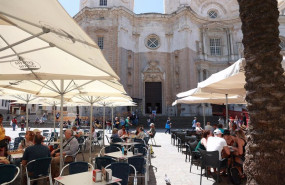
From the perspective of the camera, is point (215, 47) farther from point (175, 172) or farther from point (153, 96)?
point (175, 172)

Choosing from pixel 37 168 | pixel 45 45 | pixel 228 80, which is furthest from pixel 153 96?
pixel 45 45

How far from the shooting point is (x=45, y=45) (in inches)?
142

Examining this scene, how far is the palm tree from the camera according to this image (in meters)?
2.86

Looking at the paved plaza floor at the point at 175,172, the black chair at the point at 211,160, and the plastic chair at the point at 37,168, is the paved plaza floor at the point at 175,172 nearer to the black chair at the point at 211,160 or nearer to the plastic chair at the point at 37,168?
the black chair at the point at 211,160

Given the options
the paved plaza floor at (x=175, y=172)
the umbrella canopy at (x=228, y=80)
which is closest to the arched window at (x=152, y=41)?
the paved plaza floor at (x=175, y=172)

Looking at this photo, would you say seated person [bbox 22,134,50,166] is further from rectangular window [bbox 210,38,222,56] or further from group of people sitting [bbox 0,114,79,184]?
rectangular window [bbox 210,38,222,56]

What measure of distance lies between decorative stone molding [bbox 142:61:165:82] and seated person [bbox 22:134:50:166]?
26.1 m

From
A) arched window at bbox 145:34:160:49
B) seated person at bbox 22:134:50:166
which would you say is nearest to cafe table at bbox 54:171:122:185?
seated person at bbox 22:134:50:166

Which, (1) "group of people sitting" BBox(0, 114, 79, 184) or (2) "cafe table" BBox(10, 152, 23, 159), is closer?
(1) "group of people sitting" BBox(0, 114, 79, 184)

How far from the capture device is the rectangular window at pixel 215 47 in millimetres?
33684

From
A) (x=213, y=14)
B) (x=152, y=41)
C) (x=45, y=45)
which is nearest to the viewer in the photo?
(x=45, y=45)

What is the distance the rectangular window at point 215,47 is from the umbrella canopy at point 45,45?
32.2 metres

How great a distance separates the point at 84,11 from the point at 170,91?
1679 cm

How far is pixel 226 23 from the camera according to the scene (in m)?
33.4
